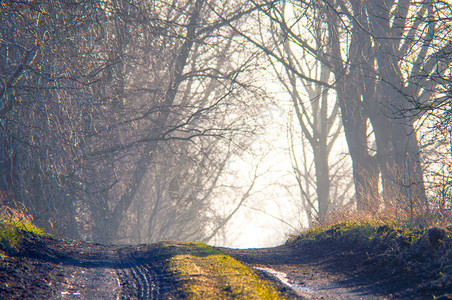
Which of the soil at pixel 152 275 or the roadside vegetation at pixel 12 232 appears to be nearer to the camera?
the soil at pixel 152 275

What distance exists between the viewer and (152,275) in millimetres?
4754

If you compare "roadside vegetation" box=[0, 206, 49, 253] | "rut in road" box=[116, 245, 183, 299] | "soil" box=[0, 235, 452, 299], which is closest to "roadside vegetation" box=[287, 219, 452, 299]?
"soil" box=[0, 235, 452, 299]

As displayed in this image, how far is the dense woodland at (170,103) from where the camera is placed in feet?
23.8

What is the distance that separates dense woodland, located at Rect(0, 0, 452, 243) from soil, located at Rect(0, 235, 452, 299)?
1541 millimetres

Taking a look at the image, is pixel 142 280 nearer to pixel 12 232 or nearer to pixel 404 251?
pixel 12 232

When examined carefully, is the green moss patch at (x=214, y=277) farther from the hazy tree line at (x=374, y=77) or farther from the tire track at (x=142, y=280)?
the hazy tree line at (x=374, y=77)

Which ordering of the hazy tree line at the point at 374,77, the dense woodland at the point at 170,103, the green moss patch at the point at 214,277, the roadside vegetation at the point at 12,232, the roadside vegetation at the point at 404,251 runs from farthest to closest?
the hazy tree line at the point at 374,77 → the dense woodland at the point at 170,103 → the roadside vegetation at the point at 12,232 → the roadside vegetation at the point at 404,251 → the green moss patch at the point at 214,277

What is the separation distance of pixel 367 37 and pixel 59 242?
939cm

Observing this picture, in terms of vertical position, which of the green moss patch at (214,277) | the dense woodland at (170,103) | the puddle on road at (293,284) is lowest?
the puddle on road at (293,284)

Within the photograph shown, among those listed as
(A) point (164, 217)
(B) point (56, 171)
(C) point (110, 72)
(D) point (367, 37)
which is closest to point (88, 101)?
(B) point (56, 171)

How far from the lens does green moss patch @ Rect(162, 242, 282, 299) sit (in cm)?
381

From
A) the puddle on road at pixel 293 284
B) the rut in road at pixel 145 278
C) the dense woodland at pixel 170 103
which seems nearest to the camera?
the rut in road at pixel 145 278

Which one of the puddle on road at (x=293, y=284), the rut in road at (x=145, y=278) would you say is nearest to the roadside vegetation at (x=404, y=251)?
the puddle on road at (x=293, y=284)

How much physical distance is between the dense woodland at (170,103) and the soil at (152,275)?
154cm
